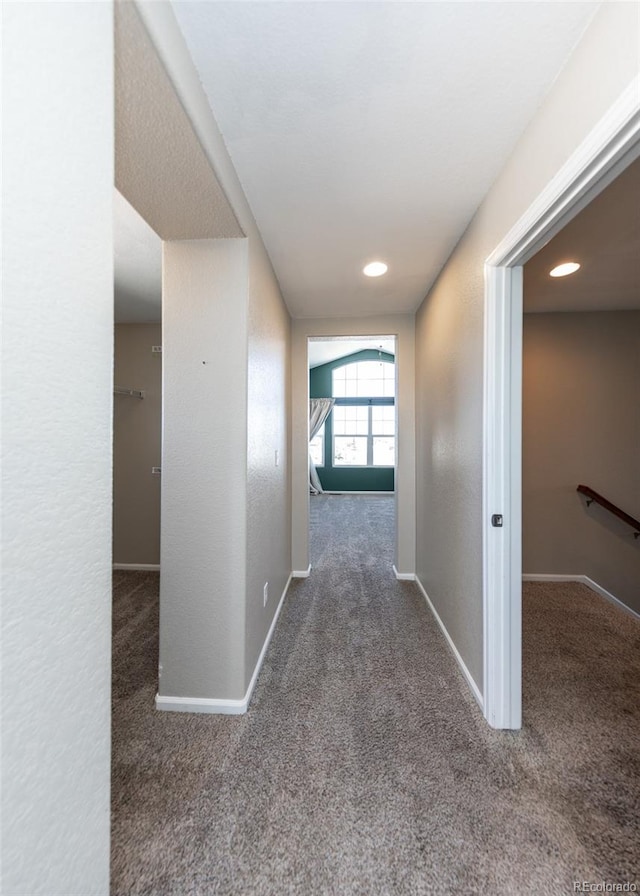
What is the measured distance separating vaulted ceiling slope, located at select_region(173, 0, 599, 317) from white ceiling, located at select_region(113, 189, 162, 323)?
2.22ft

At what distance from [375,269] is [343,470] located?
5.89m

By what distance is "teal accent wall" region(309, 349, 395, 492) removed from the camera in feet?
25.8

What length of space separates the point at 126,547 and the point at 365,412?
5713mm

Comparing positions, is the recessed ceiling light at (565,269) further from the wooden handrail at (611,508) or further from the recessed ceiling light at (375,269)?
the wooden handrail at (611,508)

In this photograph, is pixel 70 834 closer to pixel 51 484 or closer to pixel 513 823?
pixel 51 484

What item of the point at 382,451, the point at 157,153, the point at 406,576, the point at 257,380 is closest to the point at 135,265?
the point at 257,380

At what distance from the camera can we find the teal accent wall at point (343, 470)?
7871mm

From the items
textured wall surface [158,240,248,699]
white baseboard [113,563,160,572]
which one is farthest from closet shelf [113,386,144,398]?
textured wall surface [158,240,248,699]

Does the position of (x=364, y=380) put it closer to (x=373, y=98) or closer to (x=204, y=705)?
(x=373, y=98)

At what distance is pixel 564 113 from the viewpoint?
105 centimetres

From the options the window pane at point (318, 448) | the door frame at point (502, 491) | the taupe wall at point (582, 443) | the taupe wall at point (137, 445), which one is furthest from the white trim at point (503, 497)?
the window pane at point (318, 448)

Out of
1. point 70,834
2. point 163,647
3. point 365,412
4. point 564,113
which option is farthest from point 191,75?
point 365,412

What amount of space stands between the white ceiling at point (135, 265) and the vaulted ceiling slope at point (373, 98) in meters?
0.68

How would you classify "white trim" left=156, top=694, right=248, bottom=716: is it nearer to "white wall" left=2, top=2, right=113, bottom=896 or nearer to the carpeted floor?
the carpeted floor
